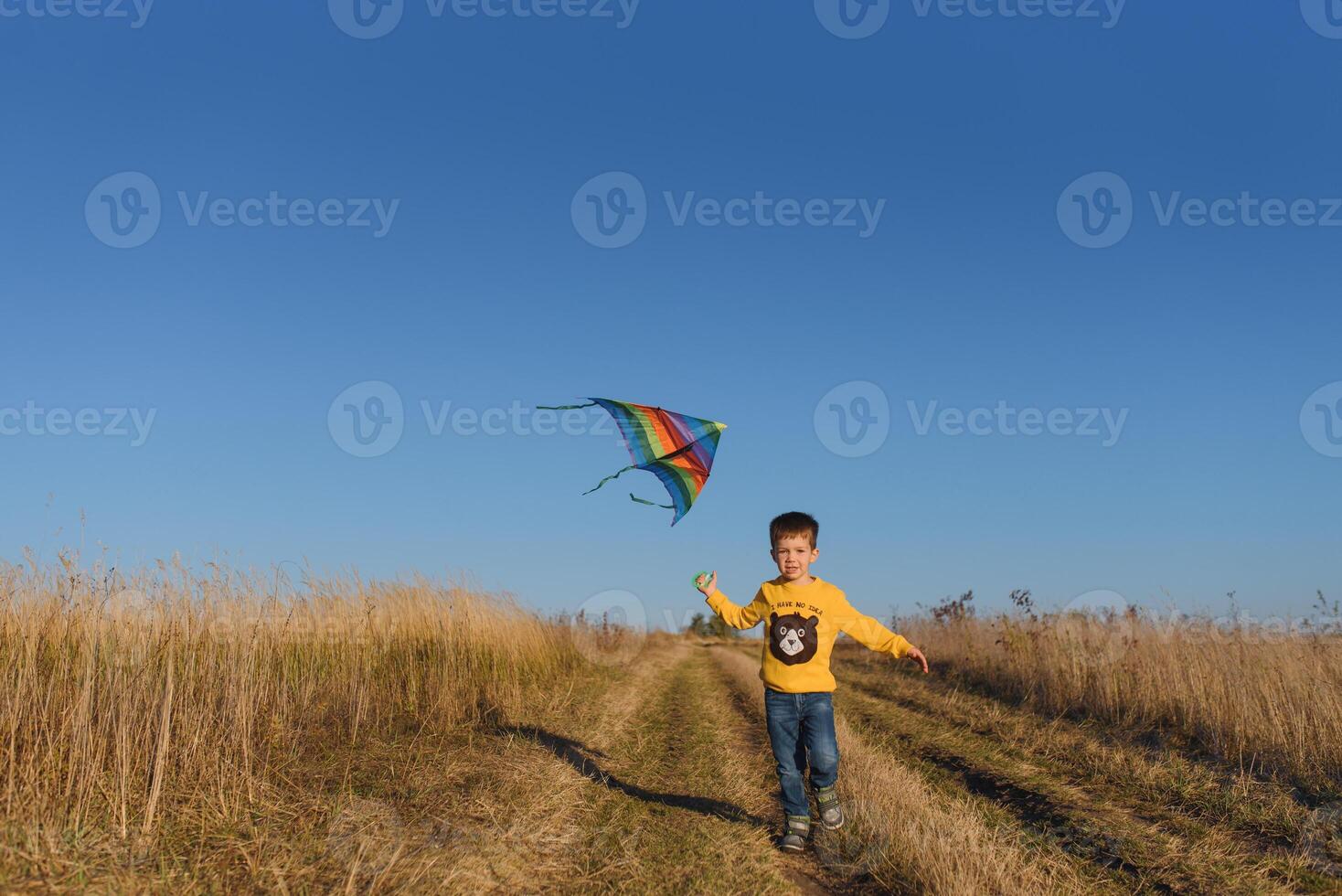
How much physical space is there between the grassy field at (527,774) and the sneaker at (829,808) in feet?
0.38

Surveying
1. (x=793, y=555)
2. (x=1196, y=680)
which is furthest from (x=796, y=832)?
(x=1196, y=680)

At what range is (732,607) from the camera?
5.71 m

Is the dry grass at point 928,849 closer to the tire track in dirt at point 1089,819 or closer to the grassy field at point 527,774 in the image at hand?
the grassy field at point 527,774

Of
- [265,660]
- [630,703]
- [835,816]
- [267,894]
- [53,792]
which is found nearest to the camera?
[267,894]

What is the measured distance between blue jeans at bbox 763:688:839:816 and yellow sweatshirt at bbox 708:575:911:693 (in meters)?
0.08

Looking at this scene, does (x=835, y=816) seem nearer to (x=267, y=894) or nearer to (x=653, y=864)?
(x=653, y=864)

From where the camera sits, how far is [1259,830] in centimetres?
548

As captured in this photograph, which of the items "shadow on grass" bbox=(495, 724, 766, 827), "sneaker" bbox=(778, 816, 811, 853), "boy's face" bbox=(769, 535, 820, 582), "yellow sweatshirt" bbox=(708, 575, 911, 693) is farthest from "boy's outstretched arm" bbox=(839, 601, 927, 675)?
"shadow on grass" bbox=(495, 724, 766, 827)

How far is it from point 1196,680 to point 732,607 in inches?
252

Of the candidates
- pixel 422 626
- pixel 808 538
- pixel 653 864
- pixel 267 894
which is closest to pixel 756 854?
pixel 653 864

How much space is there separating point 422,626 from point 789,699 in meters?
6.41

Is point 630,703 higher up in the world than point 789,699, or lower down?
lower down

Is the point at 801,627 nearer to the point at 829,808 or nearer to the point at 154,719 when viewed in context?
the point at 829,808

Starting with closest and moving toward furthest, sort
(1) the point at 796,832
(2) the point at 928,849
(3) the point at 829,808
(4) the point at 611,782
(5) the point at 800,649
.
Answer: (2) the point at 928,849 < (1) the point at 796,832 < (3) the point at 829,808 < (5) the point at 800,649 < (4) the point at 611,782
